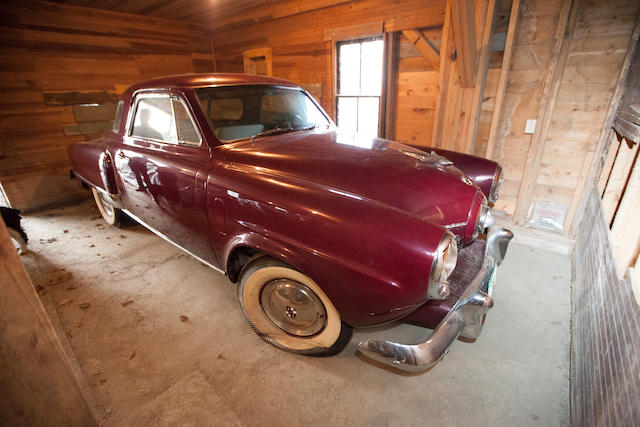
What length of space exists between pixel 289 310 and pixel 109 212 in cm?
345

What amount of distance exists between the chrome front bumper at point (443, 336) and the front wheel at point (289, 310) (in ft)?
1.21

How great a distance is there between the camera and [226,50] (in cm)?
634

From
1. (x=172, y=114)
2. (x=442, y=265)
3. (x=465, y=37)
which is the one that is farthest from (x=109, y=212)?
(x=465, y=37)

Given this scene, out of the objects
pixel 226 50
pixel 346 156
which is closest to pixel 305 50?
pixel 226 50

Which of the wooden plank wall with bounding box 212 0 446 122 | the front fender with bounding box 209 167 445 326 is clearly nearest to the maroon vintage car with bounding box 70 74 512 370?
the front fender with bounding box 209 167 445 326

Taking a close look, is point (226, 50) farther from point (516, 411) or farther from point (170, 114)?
point (516, 411)

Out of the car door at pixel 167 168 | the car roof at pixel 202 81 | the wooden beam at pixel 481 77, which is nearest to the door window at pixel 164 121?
the car door at pixel 167 168

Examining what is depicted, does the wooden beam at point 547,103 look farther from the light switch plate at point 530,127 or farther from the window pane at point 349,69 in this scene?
the window pane at point 349,69

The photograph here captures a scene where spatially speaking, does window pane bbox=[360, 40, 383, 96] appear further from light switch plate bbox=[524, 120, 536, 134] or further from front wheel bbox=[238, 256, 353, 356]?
front wheel bbox=[238, 256, 353, 356]

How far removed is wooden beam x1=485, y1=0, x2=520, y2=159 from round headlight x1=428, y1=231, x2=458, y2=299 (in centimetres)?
265

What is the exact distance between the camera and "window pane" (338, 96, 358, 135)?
4.69m

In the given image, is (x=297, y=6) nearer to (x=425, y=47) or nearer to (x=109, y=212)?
(x=425, y=47)

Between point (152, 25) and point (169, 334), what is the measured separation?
19.8 ft

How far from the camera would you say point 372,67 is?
427 cm
